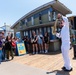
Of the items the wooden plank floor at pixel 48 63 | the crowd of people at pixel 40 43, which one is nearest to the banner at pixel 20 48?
the crowd of people at pixel 40 43

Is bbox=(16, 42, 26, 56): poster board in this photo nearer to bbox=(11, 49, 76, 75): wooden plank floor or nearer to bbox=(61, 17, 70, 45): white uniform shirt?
bbox=(11, 49, 76, 75): wooden plank floor

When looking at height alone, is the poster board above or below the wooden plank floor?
above

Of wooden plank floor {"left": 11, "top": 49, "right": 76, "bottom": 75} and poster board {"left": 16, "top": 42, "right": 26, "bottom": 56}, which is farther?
poster board {"left": 16, "top": 42, "right": 26, "bottom": 56}

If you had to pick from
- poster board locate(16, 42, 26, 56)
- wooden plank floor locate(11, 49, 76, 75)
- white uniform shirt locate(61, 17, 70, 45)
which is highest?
white uniform shirt locate(61, 17, 70, 45)

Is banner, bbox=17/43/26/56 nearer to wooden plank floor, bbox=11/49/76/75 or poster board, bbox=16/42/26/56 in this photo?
poster board, bbox=16/42/26/56

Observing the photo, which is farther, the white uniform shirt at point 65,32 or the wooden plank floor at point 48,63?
the wooden plank floor at point 48,63

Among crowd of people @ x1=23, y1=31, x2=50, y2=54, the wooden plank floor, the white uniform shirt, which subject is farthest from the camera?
crowd of people @ x1=23, y1=31, x2=50, y2=54

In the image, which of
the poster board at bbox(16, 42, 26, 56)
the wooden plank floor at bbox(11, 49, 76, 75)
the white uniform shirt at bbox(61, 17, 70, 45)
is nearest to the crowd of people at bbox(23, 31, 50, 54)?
the poster board at bbox(16, 42, 26, 56)

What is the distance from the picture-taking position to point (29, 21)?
16750 millimetres

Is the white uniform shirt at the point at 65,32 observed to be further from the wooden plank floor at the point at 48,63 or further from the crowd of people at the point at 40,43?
the crowd of people at the point at 40,43

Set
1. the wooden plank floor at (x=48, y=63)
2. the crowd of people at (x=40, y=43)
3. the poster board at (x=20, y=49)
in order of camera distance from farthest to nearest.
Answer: the crowd of people at (x=40, y=43)
the poster board at (x=20, y=49)
the wooden plank floor at (x=48, y=63)

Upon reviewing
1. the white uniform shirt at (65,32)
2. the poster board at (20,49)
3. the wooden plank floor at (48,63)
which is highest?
the white uniform shirt at (65,32)

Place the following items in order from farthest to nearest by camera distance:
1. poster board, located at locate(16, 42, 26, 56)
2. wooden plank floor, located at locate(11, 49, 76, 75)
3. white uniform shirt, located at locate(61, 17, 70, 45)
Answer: poster board, located at locate(16, 42, 26, 56) < wooden plank floor, located at locate(11, 49, 76, 75) < white uniform shirt, located at locate(61, 17, 70, 45)

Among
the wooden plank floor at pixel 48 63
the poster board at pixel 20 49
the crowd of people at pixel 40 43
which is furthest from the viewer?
the crowd of people at pixel 40 43
